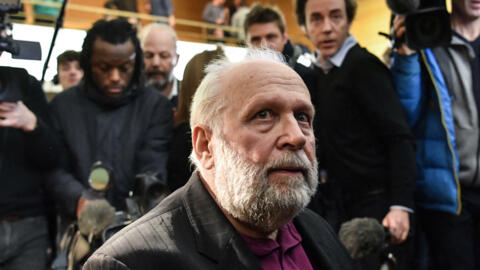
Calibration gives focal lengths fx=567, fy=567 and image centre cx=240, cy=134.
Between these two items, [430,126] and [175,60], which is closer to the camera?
[430,126]

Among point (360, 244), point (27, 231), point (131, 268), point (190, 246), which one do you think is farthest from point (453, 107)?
point (27, 231)

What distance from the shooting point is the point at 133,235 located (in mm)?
1368

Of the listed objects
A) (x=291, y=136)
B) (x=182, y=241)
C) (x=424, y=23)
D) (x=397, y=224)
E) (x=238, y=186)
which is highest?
(x=424, y=23)

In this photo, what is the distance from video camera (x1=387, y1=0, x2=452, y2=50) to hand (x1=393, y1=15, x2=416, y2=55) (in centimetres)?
5

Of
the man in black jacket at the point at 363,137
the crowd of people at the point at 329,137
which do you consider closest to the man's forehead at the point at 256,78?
the crowd of people at the point at 329,137

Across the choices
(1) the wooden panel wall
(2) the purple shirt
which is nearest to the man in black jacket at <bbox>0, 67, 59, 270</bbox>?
(2) the purple shirt

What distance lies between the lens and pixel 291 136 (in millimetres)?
1412

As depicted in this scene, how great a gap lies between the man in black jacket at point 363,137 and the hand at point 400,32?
108mm

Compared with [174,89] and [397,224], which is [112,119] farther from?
[397,224]

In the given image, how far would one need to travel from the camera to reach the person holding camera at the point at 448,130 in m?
2.36

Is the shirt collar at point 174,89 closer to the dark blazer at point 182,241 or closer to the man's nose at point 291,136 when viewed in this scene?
the dark blazer at point 182,241

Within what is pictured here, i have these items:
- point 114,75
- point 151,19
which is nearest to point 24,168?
point 114,75

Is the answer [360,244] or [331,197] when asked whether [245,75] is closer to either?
[360,244]

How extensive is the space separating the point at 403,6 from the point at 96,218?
1.46 metres
